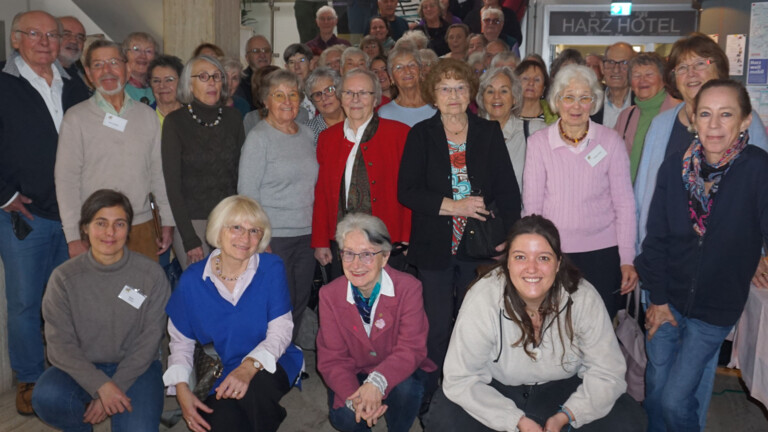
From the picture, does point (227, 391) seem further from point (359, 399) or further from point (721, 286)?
point (721, 286)

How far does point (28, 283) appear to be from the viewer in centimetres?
341

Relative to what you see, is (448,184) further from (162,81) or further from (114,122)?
(162,81)

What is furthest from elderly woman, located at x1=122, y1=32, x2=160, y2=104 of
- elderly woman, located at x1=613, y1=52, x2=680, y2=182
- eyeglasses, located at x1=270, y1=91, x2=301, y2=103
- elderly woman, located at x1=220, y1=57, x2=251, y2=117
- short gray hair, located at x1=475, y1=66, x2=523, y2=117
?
elderly woman, located at x1=613, y1=52, x2=680, y2=182

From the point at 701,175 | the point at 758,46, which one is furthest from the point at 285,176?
the point at 758,46

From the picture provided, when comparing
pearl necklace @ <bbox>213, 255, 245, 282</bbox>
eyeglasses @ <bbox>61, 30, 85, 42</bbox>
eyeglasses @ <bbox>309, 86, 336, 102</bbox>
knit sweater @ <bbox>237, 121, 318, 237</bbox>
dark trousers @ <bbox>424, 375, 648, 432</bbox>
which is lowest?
dark trousers @ <bbox>424, 375, 648, 432</bbox>

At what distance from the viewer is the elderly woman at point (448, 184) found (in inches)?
126

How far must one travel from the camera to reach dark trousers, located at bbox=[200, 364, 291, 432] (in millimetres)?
2711

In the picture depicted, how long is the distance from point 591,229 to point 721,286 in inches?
25.3

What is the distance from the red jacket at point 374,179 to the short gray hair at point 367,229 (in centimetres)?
58

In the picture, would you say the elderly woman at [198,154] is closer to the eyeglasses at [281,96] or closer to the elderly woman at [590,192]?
the eyeglasses at [281,96]

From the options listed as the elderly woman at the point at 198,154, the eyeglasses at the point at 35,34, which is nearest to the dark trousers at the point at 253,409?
the elderly woman at the point at 198,154

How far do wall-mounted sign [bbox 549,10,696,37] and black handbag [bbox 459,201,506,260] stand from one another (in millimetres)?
6330

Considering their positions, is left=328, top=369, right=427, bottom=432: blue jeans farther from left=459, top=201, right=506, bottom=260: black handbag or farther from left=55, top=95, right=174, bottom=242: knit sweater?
left=55, top=95, right=174, bottom=242: knit sweater

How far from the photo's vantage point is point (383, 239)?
2.86m
